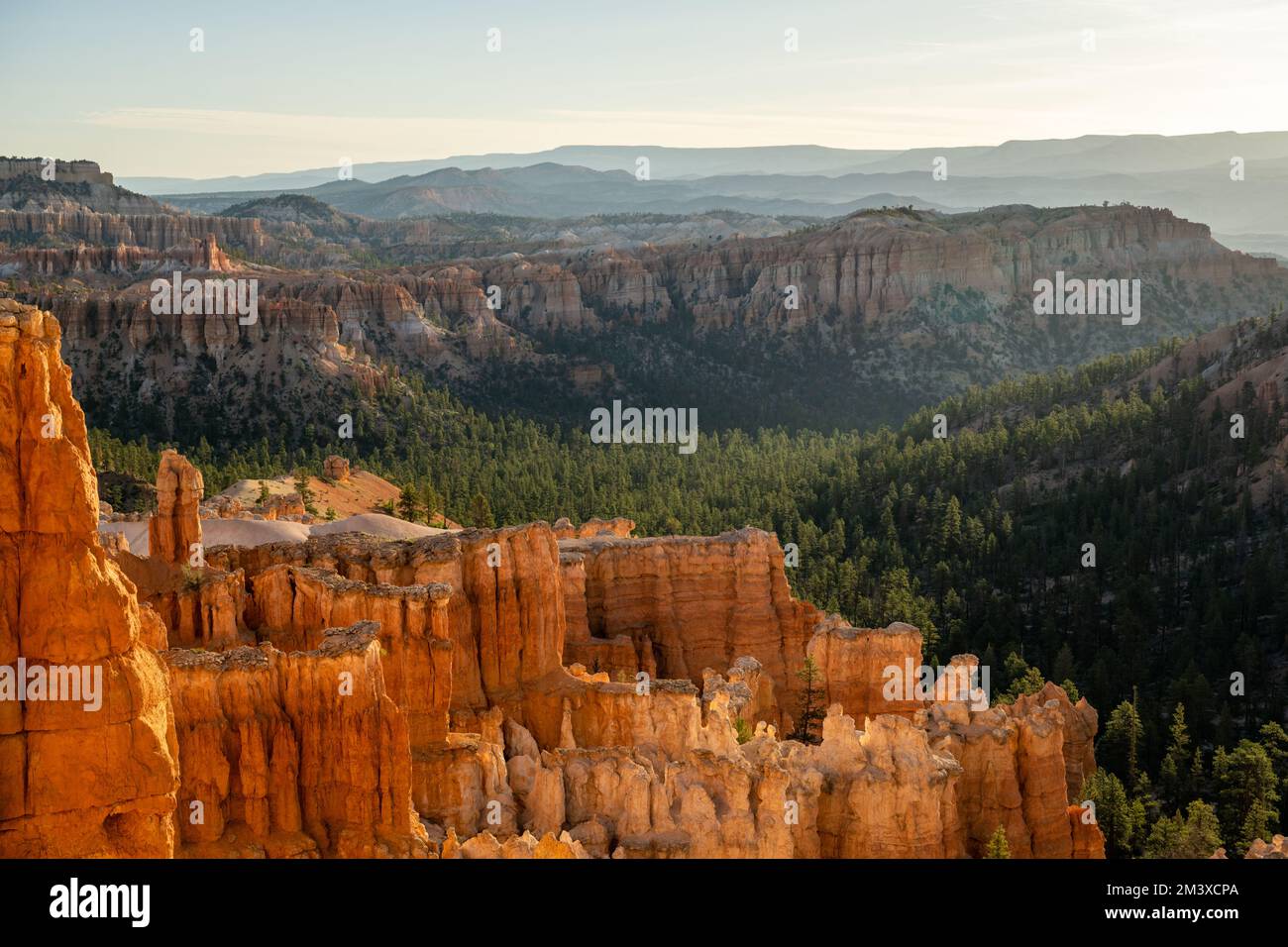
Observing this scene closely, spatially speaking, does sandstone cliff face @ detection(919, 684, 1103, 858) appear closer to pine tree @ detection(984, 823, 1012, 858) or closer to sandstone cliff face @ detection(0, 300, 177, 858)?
pine tree @ detection(984, 823, 1012, 858)

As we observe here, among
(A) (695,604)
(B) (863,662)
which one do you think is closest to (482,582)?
(B) (863,662)

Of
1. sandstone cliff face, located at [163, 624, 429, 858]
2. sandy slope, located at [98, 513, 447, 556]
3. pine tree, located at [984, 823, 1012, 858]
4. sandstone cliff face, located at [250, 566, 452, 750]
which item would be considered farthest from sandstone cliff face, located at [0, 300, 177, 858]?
sandy slope, located at [98, 513, 447, 556]

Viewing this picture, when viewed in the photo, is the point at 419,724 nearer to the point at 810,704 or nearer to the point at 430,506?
the point at 810,704

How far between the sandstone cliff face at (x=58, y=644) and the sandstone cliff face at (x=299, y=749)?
5.45 meters

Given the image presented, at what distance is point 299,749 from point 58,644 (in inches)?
300

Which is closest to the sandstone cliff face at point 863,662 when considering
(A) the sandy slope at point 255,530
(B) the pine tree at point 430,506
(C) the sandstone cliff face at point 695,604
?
(C) the sandstone cliff face at point 695,604

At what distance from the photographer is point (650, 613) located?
4966 cm

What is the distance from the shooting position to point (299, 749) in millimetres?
24750

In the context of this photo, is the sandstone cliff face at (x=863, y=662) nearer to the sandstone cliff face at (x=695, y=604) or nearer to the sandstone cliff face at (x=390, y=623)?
the sandstone cliff face at (x=695, y=604)

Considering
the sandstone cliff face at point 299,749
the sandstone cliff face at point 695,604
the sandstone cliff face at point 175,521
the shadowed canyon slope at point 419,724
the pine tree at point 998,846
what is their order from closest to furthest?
the shadowed canyon slope at point 419,724 → the sandstone cliff face at point 299,749 → the pine tree at point 998,846 → the sandstone cliff face at point 175,521 → the sandstone cliff face at point 695,604

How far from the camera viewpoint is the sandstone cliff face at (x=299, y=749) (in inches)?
934
